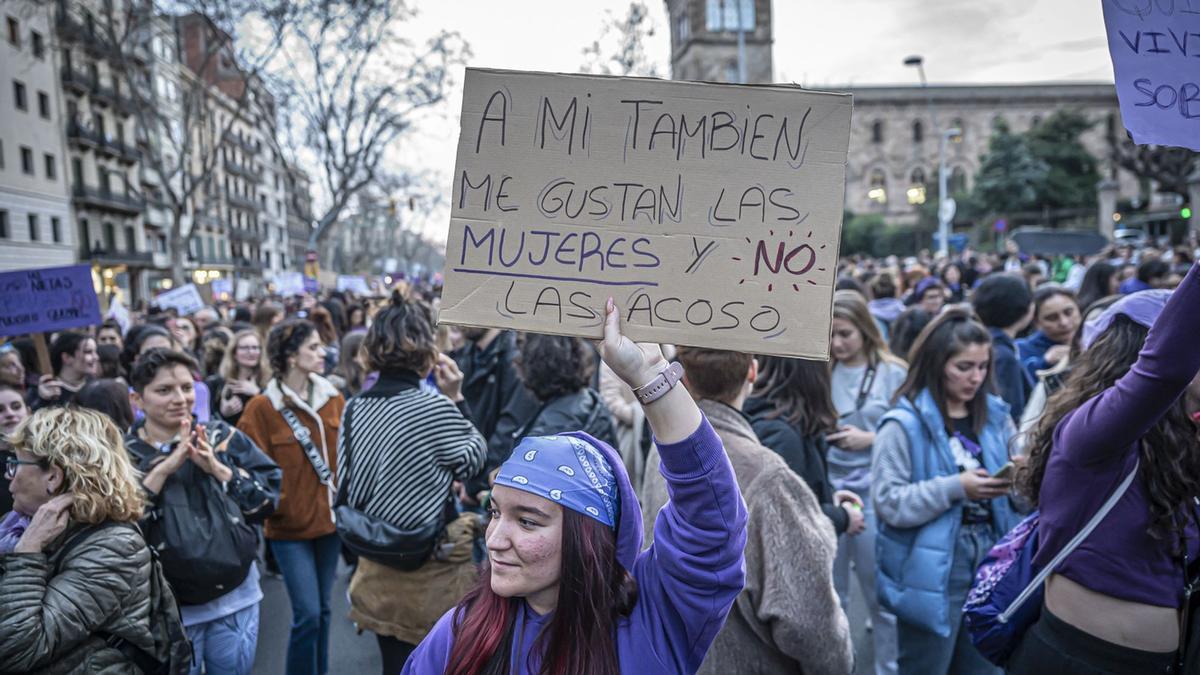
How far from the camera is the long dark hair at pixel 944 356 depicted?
330 cm

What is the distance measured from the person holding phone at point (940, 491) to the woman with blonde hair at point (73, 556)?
2.75 m

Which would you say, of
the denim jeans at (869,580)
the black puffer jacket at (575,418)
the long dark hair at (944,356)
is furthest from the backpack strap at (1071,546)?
the black puffer jacket at (575,418)

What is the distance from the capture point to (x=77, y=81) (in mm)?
34281

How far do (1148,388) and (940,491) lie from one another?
1.41m

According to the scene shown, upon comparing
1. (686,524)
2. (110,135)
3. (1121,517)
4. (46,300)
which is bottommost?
(1121,517)

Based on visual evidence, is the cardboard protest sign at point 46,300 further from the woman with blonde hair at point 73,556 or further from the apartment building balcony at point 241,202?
the apartment building balcony at point 241,202

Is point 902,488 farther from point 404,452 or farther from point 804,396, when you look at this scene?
point 404,452

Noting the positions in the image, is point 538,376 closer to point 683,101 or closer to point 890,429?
point 890,429

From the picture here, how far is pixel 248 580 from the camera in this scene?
338cm

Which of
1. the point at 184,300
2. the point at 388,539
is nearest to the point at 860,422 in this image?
the point at 388,539

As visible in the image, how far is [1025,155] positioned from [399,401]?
169ft

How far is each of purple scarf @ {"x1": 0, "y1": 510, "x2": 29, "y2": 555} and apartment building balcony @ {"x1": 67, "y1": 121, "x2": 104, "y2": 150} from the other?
3955 cm

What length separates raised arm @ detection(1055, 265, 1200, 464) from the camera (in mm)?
1675

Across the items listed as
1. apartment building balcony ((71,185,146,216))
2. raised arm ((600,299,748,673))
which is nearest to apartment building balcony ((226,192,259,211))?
apartment building balcony ((71,185,146,216))
